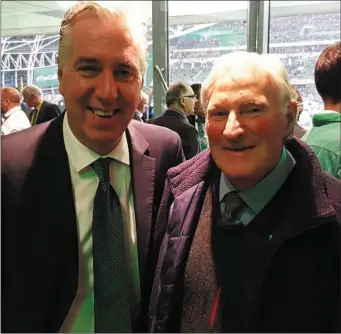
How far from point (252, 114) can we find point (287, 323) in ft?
1.59

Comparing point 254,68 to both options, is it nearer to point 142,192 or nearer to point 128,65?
point 128,65

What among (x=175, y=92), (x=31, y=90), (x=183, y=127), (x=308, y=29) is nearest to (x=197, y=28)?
(x=175, y=92)

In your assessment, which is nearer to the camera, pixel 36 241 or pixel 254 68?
pixel 254 68

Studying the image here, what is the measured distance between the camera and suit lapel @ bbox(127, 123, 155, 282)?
1.28 m

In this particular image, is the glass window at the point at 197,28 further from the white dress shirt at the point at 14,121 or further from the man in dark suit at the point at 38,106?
the white dress shirt at the point at 14,121

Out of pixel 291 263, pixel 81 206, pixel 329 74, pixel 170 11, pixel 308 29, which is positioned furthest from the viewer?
pixel 170 11

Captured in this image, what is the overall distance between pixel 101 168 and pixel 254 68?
0.50m

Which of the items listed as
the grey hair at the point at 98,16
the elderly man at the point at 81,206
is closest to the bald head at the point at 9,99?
the elderly man at the point at 81,206

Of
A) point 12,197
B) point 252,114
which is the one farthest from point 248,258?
point 12,197

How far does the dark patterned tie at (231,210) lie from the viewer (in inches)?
43.6

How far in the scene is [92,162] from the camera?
1250 mm

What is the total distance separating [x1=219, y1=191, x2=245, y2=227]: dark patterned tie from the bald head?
6.13ft

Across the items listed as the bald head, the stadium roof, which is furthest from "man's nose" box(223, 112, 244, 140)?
the bald head

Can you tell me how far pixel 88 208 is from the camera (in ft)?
4.08
